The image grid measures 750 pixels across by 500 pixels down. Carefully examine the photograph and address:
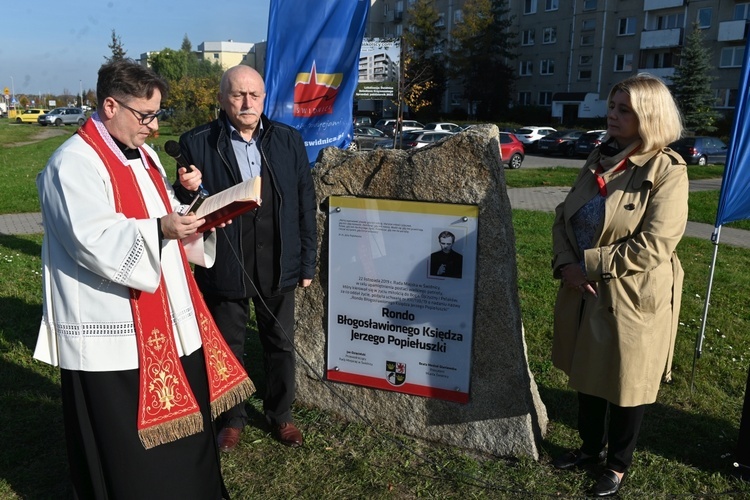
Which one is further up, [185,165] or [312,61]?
[312,61]

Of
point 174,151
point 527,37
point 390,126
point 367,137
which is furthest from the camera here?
point 527,37

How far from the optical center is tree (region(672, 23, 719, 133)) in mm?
32344

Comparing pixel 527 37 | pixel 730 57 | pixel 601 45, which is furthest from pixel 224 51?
pixel 730 57

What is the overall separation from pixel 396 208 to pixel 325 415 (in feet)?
4.76

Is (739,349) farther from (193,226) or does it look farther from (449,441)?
(193,226)

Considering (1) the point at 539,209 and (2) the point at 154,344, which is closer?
(2) the point at 154,344

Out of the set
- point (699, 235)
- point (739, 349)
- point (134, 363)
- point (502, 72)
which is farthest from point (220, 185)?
point (502, 72)

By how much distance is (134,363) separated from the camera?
8.64 ft

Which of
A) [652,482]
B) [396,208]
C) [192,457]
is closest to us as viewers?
[192,457]

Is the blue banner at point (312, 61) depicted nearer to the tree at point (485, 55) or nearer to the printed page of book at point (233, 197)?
the printed page of book at point (233, 197)

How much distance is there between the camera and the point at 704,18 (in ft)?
128

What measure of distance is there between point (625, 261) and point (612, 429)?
0.94 meters

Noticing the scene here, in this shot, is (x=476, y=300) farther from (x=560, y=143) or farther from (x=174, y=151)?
(x=560, y=143)

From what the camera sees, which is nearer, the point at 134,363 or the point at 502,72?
the point at 134,363
